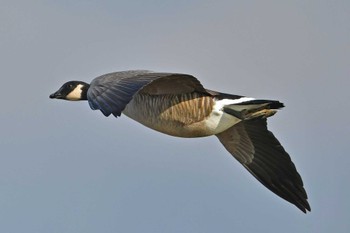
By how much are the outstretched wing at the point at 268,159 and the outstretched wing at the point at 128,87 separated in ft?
5.80

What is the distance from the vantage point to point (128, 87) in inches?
585

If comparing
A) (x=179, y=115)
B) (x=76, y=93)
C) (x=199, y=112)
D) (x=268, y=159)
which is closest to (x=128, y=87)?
(x=179, y=115)

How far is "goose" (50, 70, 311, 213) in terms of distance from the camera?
49.2 feet

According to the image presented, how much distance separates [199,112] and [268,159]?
2.11 metres

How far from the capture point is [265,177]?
18.2 metres

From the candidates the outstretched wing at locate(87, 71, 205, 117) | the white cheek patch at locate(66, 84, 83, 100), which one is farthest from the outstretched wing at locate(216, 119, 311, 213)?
the white cheek patch at locate(66, 84, 83, 100)

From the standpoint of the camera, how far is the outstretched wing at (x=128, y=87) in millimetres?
14406

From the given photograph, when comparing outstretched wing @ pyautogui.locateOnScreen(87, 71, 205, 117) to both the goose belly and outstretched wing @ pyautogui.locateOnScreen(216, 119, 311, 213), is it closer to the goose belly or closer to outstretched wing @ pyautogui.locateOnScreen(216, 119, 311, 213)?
the goose belly

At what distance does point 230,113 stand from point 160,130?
43.9 inches

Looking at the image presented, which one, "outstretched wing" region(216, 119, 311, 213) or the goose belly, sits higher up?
the goose belly

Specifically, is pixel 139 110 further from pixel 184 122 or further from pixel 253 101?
pixel 253 101

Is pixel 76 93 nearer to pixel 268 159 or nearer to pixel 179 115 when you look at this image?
pixel 179 115

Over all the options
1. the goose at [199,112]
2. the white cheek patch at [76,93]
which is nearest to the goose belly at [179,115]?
the goose at [199,112]

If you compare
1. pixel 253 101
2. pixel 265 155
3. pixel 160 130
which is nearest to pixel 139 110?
pixel 160 130
